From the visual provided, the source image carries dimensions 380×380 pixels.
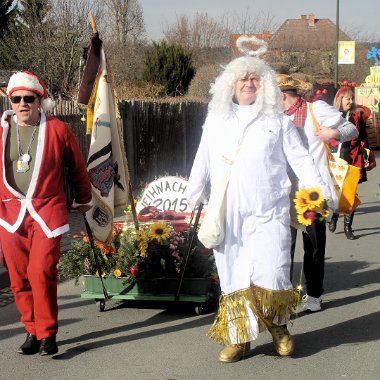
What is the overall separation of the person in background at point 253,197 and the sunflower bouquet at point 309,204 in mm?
70

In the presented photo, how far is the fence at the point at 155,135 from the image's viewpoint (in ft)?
49.4

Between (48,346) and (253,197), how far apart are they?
5.44 ft

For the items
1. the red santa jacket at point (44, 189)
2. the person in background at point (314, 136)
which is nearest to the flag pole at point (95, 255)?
the red santa jacket at point (44, 189)

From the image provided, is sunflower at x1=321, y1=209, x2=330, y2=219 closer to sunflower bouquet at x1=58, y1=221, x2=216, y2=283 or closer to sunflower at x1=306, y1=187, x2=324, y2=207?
sunflower at x1=306, y1=187, x2=324, y2=207

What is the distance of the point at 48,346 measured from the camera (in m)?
5.21

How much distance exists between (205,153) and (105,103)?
124cm

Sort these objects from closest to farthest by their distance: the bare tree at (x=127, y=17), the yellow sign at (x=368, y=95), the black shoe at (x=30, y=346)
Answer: the black shoe at (x=30, y=346) < the yellow sign at (x=368, y=95) < the bare tree at (x=127, y=17)

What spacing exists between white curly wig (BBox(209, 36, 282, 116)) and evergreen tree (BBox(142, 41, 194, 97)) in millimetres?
20132

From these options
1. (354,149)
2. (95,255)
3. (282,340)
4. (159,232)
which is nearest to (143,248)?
(159,232)

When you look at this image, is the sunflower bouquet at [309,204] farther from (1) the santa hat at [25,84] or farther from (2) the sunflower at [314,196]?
(1) the santa hat at [25,84]

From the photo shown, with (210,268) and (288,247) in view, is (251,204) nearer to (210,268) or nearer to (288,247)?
(288,247)

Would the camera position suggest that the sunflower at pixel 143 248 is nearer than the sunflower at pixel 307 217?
No

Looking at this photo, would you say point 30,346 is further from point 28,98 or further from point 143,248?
point 28,98

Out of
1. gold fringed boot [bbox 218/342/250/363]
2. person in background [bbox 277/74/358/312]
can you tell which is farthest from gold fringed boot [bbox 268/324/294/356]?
person in background [bbox 277/74/358/312]
